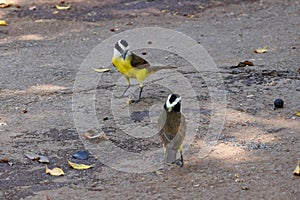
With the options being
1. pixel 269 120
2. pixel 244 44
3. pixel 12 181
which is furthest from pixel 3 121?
pixel 244 44

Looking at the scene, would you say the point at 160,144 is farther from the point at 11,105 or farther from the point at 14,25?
the point at 14,25

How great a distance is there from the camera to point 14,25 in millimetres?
9891

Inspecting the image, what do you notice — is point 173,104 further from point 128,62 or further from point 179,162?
point 128,62

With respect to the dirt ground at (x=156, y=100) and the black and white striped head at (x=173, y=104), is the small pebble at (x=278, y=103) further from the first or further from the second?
the black and white striped head at (x=173, y=104)

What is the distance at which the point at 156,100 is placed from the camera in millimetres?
6566

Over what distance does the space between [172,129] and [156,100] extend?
5.69ft

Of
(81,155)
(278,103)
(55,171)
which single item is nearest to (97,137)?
(81,155)

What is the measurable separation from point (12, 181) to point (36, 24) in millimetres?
5431

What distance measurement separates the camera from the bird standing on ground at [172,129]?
4.82 meters

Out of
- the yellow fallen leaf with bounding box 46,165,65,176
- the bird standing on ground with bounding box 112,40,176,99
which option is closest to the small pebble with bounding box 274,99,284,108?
the bird standing on ground with bounding box 112,40,176,99

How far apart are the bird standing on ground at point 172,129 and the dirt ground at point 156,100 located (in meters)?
0.21

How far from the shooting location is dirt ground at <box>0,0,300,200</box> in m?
4.76

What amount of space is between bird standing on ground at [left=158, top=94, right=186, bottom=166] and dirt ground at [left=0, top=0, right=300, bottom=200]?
8.2 inches

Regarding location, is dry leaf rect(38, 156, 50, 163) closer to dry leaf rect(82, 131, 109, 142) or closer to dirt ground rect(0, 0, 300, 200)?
dirt ground rect(0, 0, 300, 200)
